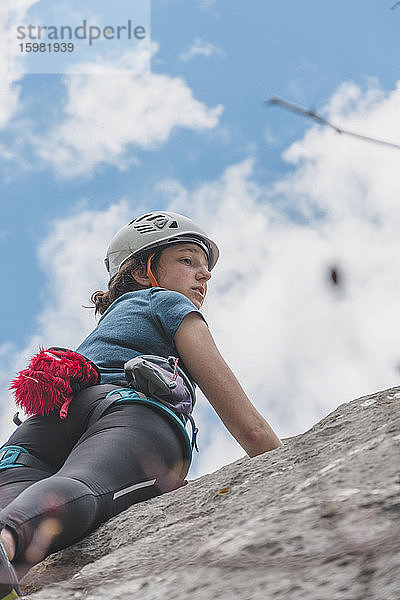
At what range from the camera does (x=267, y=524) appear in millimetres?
1278

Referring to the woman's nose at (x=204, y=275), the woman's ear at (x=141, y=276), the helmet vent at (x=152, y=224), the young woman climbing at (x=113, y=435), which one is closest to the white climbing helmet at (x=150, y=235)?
the helmet vent at (x=152, y=224)

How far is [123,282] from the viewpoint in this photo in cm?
407

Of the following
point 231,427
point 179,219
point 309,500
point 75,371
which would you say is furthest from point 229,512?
point 179,219

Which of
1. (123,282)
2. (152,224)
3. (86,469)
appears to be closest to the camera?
(86,469)

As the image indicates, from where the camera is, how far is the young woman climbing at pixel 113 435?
181 centimetres

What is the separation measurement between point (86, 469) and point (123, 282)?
6.83 feet

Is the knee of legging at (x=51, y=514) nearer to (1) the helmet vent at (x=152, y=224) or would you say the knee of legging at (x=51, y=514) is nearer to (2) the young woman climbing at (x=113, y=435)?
(2) the young woman climbing at (x=113, y=435)

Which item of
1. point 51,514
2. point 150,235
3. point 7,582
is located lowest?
point 7,582

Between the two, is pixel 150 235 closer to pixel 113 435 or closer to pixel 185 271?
pixel 185 271

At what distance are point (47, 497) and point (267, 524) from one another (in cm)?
78

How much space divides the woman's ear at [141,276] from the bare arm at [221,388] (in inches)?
43.4

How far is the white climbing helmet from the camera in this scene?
4.30 meters

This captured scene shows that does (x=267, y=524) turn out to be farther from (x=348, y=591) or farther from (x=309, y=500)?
(x=348, y=591)

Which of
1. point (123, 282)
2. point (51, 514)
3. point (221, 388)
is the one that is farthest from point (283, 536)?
point (123, 282)
